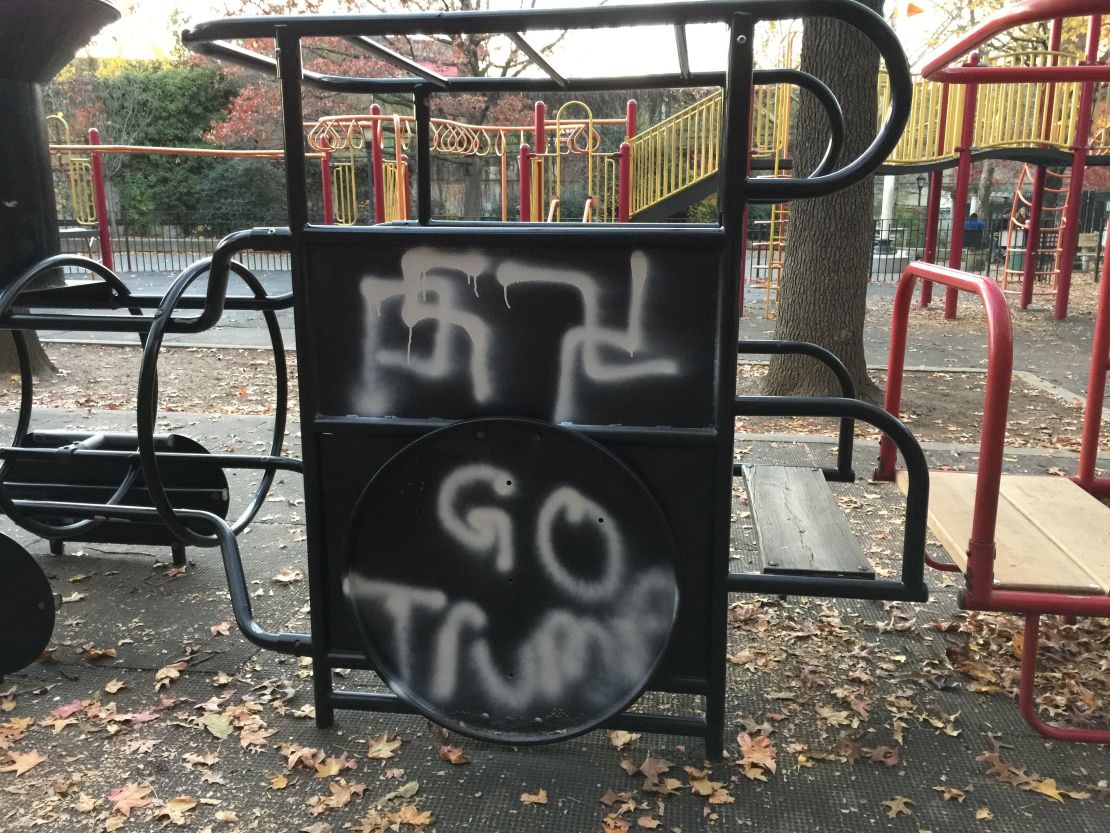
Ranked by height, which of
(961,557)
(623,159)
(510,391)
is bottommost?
(961,557)

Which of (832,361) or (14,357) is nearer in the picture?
(832,361)

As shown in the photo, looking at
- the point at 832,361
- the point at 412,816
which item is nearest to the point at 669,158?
the point at 832,361

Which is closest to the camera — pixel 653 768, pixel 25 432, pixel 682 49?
pixel 653 768

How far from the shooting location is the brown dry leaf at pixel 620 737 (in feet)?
8.45

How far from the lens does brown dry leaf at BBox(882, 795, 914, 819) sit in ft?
7.49

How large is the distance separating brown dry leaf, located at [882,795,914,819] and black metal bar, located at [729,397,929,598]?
0.54 metres

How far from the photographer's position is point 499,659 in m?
2.37

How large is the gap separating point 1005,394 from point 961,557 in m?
0.49

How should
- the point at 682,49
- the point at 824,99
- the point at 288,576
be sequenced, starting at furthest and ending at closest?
the point at 288,576 → the point at 824,99 → the point at 682,49

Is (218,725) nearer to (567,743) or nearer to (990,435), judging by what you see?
(567,743)

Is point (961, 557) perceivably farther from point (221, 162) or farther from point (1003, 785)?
point (221, 162)

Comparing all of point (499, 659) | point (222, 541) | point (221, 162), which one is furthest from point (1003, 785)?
point (221, 162)

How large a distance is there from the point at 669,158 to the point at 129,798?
1184 centimetres

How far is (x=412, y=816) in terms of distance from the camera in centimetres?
227
